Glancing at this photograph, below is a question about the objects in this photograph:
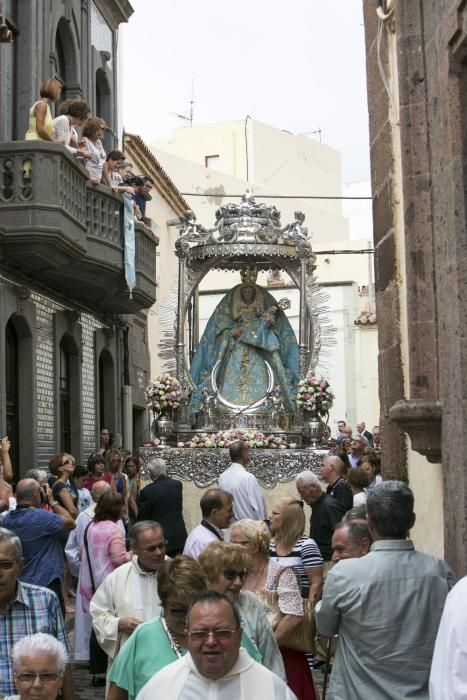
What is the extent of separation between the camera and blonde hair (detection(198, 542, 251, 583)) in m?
5.05

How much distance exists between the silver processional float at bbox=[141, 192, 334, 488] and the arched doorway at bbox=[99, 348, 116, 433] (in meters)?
4.49

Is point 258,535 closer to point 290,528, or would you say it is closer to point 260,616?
point 290,528

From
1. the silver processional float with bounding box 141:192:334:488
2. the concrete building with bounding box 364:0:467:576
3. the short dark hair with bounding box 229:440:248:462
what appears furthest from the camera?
the silver processional float with bounding box 141:192:334:488

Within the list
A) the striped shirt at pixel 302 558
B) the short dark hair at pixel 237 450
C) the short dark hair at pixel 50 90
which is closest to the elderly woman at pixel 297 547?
the striped shirt at pixel 302 558

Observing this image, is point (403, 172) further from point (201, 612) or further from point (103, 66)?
point (103, 66)

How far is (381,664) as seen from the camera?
462 centimetres

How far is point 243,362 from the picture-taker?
17766mm

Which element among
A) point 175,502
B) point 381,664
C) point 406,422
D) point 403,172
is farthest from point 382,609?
point 175,502

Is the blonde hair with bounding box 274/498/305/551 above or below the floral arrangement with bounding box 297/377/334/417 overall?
below

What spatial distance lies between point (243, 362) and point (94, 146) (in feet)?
13.0

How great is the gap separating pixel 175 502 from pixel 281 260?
7408 millimetres

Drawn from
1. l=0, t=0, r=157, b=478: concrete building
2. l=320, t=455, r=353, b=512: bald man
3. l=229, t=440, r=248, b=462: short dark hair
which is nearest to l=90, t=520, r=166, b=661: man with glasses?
l=320, t=455, r=353, b=512: bald man

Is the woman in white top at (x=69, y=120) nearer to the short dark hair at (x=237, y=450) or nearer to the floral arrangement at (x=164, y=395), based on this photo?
the floral arrangement at (x=164, y=395)

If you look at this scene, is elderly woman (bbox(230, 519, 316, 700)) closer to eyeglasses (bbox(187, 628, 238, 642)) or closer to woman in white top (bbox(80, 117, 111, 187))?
eyeglasses (bbox(187, 628, 238, 642))
